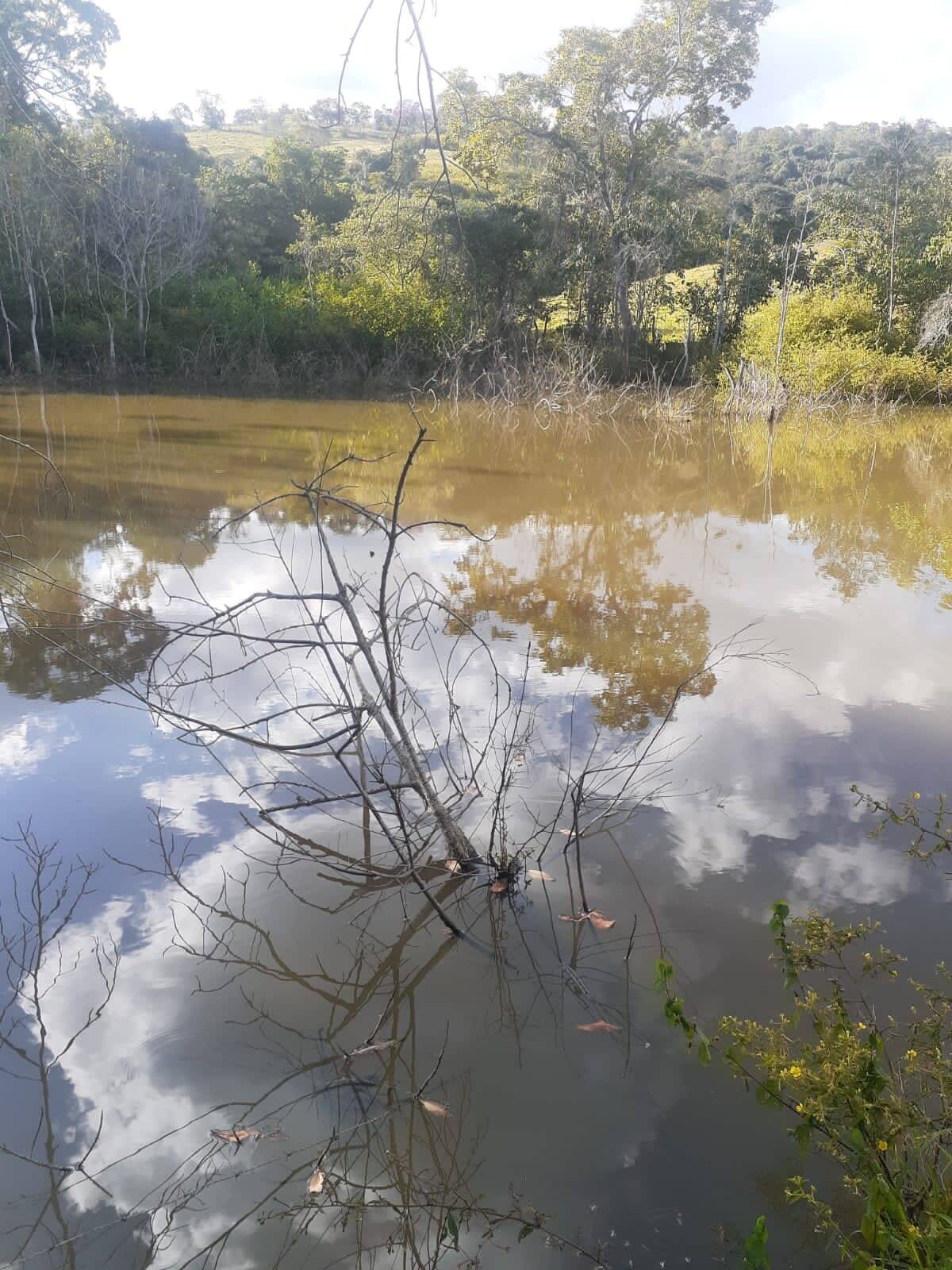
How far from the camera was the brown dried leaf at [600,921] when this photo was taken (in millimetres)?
3625

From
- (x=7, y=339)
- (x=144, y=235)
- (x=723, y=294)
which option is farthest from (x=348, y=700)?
(x=723, y=294)

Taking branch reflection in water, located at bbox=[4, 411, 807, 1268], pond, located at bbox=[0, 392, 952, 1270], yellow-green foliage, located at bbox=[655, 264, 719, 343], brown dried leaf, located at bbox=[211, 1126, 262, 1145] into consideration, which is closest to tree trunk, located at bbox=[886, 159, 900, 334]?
yellow-green foliage, located at bbox=[655, 264, 719, 343]

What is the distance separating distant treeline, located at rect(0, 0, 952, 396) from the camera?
22938 millimetres

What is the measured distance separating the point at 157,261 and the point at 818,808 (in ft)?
79.7

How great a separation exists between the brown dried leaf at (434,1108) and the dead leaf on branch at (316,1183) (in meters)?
0.35

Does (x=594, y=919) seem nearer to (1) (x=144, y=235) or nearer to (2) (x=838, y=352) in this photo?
(2) (x=838, y=352)

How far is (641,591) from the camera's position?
7.83 metres

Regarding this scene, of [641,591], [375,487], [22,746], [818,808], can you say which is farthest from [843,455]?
[22,746]

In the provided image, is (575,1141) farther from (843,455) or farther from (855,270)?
(855,270)

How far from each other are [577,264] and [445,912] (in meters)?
23.6


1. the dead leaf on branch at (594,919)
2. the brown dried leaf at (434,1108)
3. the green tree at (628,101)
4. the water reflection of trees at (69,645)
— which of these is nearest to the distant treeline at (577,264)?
the green tree at (628,101)

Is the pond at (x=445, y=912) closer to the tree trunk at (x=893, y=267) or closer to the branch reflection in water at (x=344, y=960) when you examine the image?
the branch reflection in water at (x=344, y=960)

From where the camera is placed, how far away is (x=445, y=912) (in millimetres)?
3744

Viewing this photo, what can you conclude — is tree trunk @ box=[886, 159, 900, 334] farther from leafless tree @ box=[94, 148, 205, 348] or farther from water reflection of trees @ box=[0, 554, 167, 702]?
water reflection of trees @ box=[0, 554, 167, 702]
